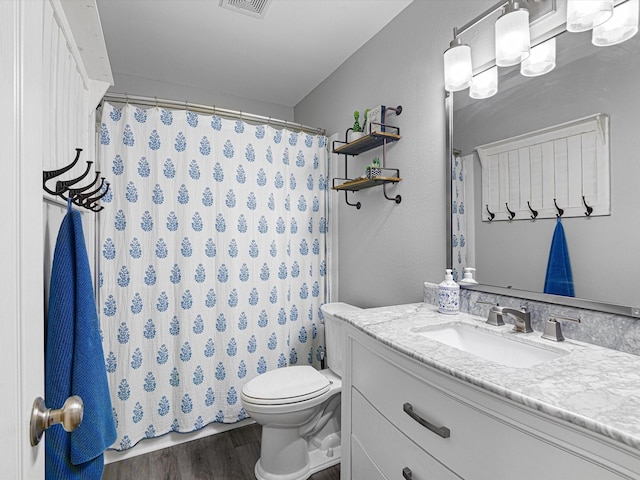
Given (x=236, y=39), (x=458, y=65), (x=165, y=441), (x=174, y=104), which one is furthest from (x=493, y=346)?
(x=236, y=39)

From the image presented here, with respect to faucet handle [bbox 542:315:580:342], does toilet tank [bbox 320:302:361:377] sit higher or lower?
lower

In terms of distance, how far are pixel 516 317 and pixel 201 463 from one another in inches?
71.2

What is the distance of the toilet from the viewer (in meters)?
1.65

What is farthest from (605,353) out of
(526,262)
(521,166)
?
(521,166)

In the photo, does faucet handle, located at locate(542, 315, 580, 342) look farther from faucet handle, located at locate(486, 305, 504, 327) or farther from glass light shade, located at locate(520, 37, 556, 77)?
glass light shade, located at locate(520, 37, 556, 77)

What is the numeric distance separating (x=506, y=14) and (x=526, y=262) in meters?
0.88

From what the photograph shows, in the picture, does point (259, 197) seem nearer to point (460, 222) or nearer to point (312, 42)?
point (312, 42)

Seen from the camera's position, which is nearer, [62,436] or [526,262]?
[62,436]

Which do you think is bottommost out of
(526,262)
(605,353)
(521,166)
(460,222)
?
(605,353)

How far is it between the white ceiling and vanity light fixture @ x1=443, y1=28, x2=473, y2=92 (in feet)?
2.07

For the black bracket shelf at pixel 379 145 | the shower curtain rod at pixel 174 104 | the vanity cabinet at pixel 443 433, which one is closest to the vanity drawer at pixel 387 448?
the vanity cabinet at pixel 443 433

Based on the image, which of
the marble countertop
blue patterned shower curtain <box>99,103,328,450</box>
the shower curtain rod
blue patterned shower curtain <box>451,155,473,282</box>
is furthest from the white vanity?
the shower curtain rod

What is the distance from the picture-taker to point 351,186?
6.89 feet

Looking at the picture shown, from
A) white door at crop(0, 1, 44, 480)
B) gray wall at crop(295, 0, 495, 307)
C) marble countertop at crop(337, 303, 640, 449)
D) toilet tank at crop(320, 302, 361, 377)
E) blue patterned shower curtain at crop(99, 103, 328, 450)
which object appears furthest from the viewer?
toilet tank at crop(320, 302, 361, 377)
